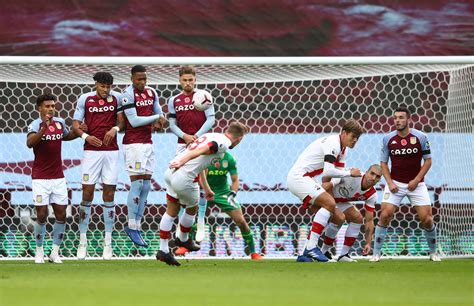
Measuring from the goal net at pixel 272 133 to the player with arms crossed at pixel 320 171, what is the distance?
135 centimetres

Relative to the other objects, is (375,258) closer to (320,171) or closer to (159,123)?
(320,171)

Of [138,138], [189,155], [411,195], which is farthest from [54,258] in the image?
[411,195]

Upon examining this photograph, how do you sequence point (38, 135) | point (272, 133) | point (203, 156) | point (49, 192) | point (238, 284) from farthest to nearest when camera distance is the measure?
point (272, 133) → point (49, 192) → point (38, 135) → point (203, 156) → point (238, 284)

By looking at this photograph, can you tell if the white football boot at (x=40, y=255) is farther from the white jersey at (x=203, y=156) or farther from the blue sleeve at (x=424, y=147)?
the blue sleeve at (x=424, y=147)

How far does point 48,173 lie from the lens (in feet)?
34.9

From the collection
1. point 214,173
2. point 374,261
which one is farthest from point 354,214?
point 214,173

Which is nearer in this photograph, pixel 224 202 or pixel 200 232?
pixel 200 232

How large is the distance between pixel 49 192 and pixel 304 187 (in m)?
2.33

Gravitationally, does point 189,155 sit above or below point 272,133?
above

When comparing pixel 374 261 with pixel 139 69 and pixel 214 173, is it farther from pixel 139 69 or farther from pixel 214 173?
pixel 139 69

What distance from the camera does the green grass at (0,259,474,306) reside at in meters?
6.49

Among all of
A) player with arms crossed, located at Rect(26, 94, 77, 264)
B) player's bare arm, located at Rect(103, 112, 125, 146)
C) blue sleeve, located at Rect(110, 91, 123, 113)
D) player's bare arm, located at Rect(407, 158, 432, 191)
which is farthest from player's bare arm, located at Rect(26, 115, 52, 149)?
player's bare arm, located at Rect(407, 158, 432, 191)

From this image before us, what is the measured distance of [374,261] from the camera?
35.9 ft

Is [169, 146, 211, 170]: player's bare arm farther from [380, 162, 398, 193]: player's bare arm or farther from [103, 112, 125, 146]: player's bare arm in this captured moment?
[380, 162, 398, 193]: player's bare arm
